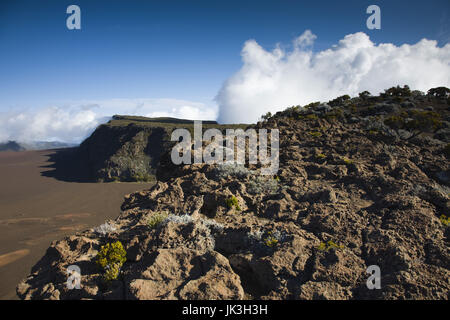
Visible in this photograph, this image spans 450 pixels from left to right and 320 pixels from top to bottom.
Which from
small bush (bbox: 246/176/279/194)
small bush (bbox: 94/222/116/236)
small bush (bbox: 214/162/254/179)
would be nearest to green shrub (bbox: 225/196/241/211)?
small bush (bbox: 246/176/279/194)

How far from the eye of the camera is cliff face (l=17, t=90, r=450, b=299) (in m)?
4.38

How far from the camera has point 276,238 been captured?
5.46 m

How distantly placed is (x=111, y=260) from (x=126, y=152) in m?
46.3

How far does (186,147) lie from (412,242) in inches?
325

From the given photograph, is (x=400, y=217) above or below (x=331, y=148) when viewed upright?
below

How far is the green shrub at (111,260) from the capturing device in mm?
4840

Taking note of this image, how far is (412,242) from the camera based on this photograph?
5.23 m

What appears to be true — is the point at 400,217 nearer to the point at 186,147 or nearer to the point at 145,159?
the point at 186,147

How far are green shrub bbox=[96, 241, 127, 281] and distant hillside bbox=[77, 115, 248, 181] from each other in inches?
1523

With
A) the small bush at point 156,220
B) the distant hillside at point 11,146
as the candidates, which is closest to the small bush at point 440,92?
the small bush at point 156,220

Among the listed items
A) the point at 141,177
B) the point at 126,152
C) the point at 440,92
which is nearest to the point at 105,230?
the point at 440,92

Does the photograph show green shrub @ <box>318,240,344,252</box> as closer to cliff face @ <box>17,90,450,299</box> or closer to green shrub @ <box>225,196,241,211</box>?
cliff face @ <box>17,90,450,299</box>

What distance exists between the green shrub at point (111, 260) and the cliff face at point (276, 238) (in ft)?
0.55
